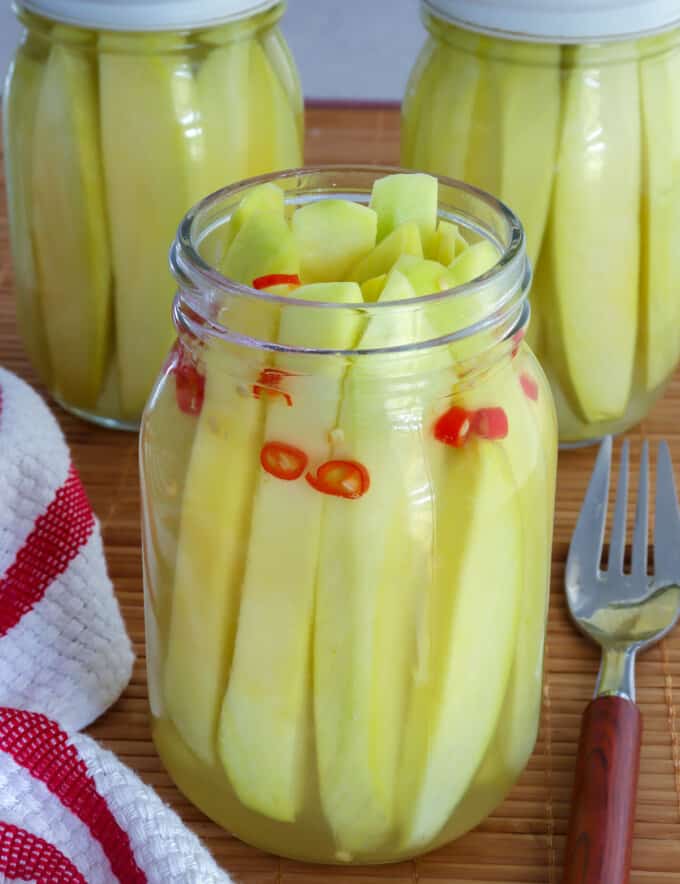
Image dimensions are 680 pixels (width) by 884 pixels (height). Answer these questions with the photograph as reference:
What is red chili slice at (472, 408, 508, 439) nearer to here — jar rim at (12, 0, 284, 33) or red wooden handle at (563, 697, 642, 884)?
red wooden handle at (563, 697, 642, 884)

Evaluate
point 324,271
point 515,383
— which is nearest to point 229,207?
point 324,271

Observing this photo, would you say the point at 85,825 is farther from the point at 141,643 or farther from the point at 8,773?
the point at 141,643

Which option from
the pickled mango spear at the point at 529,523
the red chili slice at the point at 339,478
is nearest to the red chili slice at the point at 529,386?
the pickled mango spear at the point at 529,523

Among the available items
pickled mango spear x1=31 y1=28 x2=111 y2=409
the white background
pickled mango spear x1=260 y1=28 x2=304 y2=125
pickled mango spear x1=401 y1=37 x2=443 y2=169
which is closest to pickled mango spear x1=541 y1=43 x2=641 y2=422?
pickled mango spear x1=401 y1=37 x2=443 y2=169

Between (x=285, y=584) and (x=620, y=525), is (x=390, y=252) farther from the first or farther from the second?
(x=620, y=525)

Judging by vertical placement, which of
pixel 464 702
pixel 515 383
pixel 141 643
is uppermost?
pixel 515 383
